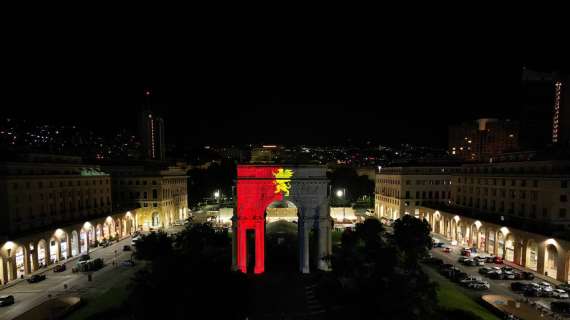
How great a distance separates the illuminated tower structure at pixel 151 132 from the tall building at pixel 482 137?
130070 millimetres

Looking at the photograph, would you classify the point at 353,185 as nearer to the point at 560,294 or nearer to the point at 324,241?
the point at 324,241

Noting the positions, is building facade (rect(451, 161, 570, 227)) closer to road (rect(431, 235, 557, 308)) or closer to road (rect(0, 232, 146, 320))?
road (rect(431, 235, 557, 308))

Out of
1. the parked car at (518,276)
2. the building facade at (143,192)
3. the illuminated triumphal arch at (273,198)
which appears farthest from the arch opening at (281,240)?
the parked car at (518,276)

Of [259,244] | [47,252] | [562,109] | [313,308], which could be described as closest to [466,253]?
[313,308]

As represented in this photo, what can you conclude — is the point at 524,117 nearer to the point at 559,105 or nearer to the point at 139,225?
the point at 559,105

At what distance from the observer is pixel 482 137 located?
17388 centimetres

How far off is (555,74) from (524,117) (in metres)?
37.5

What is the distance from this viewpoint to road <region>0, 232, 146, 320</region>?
116ft

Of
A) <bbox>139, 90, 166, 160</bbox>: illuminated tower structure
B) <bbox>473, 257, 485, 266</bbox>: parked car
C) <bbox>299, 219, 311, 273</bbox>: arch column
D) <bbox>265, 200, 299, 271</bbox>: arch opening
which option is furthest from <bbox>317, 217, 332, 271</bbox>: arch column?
<bbox>139, 90, 166, 160</bbox>: illuminated tower structure

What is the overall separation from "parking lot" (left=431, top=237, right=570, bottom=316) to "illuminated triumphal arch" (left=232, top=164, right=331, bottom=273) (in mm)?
16456

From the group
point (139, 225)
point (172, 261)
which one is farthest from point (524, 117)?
point (172, 261)

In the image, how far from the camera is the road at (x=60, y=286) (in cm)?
3544

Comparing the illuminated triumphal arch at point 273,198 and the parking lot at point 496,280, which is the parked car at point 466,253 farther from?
the illuminated triumphal arch at point 273,198

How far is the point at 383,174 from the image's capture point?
9400 cm
